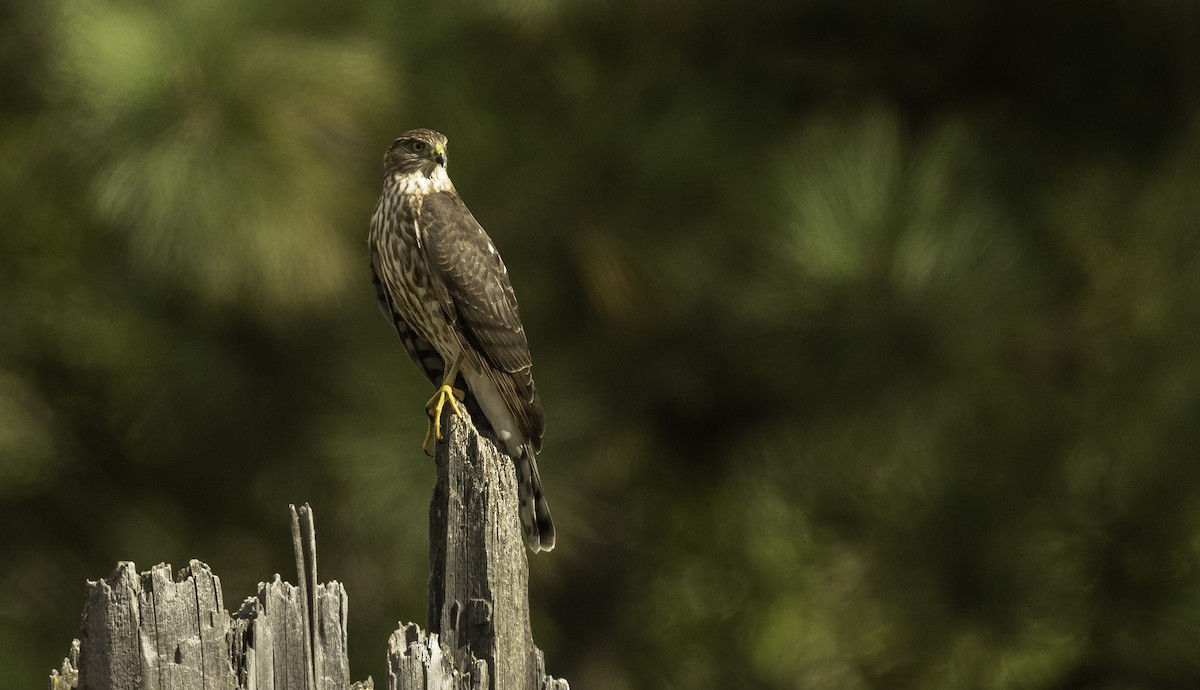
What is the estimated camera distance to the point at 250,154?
4.84 m

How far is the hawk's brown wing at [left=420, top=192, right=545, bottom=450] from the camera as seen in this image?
13.1ft

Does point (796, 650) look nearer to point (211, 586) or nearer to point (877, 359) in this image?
point (877, 359)

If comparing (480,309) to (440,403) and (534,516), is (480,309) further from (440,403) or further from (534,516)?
(534,516)

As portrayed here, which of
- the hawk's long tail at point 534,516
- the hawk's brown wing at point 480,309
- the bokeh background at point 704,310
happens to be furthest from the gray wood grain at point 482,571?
the bokeh background at point 704,310

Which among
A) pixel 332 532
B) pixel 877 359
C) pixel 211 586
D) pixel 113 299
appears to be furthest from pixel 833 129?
pixel 211 586

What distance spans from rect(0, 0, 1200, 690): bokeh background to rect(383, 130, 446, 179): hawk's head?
0.76 m

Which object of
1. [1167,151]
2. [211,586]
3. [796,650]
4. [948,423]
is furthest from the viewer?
[796,650]

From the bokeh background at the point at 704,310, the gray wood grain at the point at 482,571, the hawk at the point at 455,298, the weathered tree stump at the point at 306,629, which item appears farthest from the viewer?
the bokeh background at the point at 704,310

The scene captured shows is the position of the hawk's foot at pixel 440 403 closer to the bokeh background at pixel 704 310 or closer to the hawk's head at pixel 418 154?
the hawk's head at pixel 418 154

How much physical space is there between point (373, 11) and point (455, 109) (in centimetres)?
56

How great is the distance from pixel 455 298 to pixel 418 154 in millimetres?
459

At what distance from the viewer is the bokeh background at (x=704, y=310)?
15.6ft

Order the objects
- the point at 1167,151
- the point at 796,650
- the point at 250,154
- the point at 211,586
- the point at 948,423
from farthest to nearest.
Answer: the point at 796,650 < the point at 1167,151 < the point at 948,423 < the point at 250,154 < the point at 211,586

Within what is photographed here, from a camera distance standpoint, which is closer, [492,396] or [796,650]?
[492,396]
